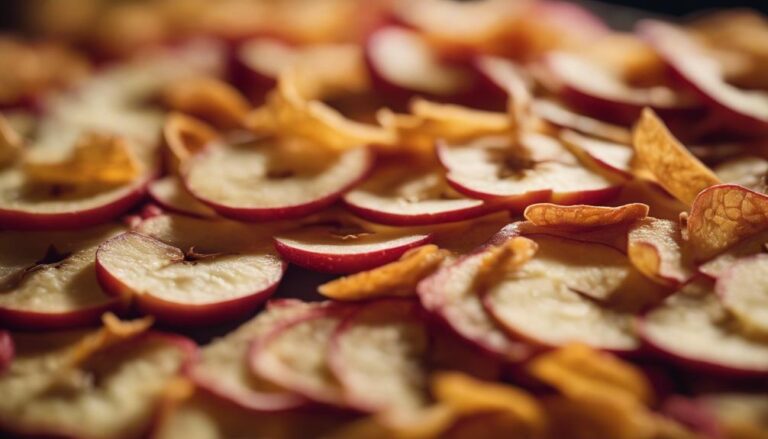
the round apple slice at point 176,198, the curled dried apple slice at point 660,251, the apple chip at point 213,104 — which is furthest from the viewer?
the apple chip at point 213,104

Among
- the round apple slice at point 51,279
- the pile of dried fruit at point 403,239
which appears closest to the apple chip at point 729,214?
the pile of dried fruit at point 403,239

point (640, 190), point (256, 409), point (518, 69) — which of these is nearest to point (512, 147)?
point (640, 190)

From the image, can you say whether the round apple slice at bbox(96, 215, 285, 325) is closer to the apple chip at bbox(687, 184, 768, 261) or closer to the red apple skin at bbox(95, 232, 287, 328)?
the red apple skin at bbox(95, 232, 287, 328)

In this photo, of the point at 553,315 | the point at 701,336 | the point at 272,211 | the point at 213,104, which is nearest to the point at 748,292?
the point at 701,336

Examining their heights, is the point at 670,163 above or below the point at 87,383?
above

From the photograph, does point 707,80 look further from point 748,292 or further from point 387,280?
point 387,280

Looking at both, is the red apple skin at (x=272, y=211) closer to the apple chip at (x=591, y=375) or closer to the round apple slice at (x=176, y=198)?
the round apple slice at (x=176, y=198)

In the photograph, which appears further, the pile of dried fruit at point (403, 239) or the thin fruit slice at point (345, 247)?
the thin fruit slice at point (345, 247)
